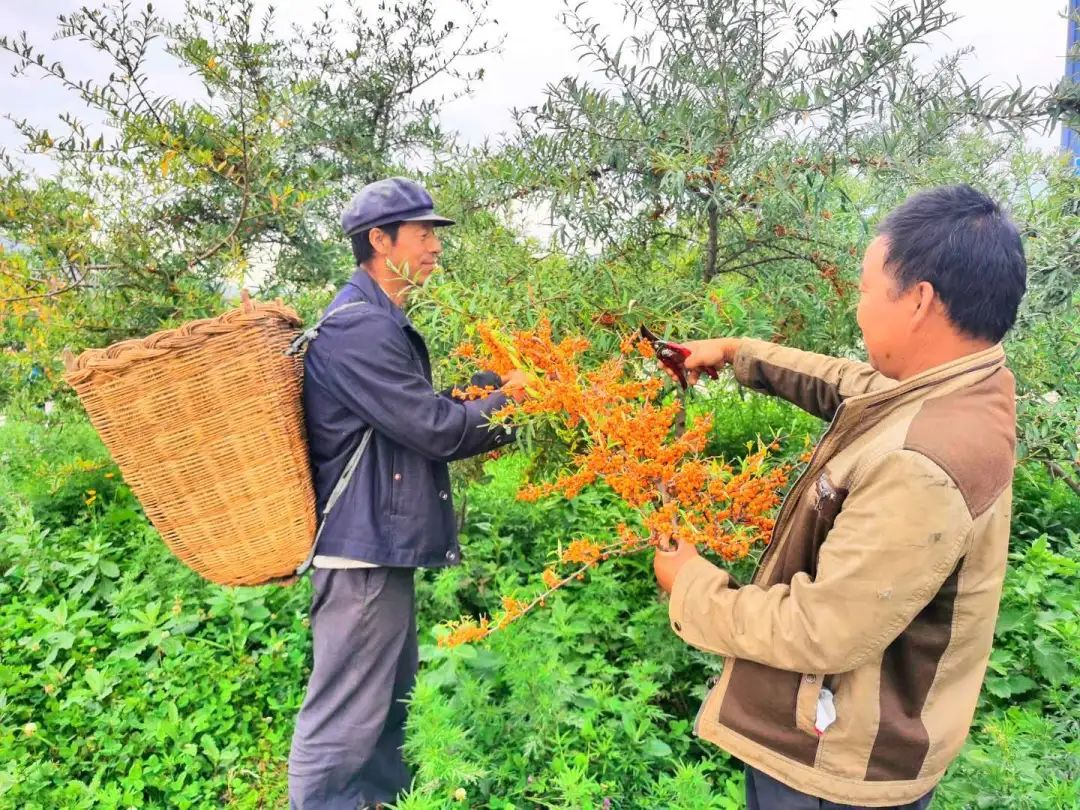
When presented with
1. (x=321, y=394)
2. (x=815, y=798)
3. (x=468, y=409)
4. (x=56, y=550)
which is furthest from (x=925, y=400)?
(x=56, y=550)

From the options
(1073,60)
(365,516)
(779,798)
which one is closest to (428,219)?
(365,516)

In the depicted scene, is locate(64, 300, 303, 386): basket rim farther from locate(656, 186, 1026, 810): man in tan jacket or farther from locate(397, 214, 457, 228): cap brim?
locate(656, 186, 1026, 810): man in tan jacket

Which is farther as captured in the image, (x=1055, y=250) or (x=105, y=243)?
(x=105, y=243)

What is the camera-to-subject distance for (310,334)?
7.77 ft

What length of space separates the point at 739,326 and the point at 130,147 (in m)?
3.35

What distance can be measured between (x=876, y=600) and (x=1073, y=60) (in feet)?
8.23

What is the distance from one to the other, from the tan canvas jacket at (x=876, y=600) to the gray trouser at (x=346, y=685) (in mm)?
1294

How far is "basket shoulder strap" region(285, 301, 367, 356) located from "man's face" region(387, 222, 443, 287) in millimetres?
206

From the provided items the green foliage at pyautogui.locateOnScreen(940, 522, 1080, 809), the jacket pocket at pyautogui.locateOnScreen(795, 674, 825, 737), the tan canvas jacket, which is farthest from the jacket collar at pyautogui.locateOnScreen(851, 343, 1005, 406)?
the green foliage at pyautogui.locateOnScreen(940, 522, 1080, 809)

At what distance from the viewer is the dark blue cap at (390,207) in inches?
96.6

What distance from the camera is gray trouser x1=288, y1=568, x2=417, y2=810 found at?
2.51 m

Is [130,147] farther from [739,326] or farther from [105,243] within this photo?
[739,326]

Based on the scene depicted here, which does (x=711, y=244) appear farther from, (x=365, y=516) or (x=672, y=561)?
(x=365, y=516)

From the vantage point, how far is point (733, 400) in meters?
3.85
